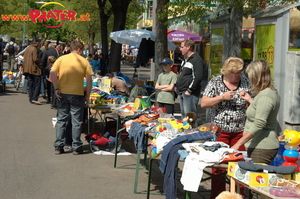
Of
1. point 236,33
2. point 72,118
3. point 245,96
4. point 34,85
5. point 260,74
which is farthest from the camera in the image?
point 34,85

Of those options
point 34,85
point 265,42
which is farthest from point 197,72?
point 34,85

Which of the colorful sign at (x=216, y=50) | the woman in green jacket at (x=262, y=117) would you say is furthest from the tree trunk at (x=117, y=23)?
the woman in green jacket at (x=262, y=117)

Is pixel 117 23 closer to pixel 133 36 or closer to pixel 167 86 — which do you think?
pixel 133 36

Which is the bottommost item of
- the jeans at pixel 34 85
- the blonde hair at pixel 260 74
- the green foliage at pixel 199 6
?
the jeans at pixel 34 85

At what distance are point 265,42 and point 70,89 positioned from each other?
13.1ft

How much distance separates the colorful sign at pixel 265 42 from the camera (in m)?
10.0

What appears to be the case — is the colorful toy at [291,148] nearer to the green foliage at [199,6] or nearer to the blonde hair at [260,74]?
the blonde hair at [260,74]

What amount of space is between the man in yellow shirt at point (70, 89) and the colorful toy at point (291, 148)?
183 inches

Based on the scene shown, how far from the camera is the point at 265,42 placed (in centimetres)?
1027

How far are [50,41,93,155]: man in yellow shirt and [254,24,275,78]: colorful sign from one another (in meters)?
3.52

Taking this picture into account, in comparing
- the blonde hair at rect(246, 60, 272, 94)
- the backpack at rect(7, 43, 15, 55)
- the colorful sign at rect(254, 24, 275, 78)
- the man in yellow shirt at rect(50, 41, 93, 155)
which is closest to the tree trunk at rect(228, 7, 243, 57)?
the colorful sign at rect(254, 24, 275, 78)

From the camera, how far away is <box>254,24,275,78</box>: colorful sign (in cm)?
1002

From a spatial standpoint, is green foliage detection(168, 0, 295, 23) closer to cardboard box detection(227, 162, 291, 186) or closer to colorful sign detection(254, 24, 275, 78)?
colorful sign detection(254, 24, 275, 78)

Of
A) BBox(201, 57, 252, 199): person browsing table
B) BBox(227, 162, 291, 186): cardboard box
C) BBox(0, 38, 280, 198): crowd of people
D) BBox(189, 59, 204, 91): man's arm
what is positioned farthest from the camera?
BBox(189, 59, 204, 91): man's arm
